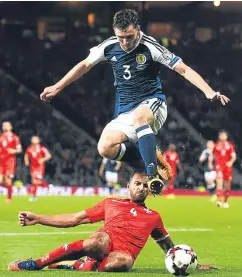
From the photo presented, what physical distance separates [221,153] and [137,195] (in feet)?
51.9

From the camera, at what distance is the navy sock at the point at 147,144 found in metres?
8.59

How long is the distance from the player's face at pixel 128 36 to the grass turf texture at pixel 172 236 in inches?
88.2

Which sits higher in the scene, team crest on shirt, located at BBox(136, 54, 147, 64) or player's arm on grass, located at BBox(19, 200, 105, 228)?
team crest on shirt, located at BBox(136, 54, 147, 64)

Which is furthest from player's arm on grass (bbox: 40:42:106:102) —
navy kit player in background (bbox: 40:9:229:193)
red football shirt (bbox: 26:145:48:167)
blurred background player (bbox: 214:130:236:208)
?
red football shirt (bbox: 26:145:48:167)

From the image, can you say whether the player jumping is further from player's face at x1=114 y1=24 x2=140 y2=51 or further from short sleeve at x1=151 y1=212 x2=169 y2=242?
player's face at x1=114 y1=24 x2=140 y2=51

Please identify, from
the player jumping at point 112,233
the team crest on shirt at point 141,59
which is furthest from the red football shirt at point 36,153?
the player jumping at point 112,233

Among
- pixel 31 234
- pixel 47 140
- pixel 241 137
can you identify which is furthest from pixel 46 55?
pixel 31 234

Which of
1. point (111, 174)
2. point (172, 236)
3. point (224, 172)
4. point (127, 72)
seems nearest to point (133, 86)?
point (127, 72)

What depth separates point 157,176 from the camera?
8.20 meters

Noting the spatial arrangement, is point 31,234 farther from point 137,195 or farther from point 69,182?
point 69,182

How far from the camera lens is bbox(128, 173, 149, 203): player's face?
8070 mm

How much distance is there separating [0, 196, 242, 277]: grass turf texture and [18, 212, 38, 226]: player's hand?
0.44m

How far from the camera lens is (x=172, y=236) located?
1303 centimetres

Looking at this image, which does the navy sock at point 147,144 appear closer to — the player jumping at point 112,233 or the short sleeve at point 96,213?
the player jumping at point 112,233
